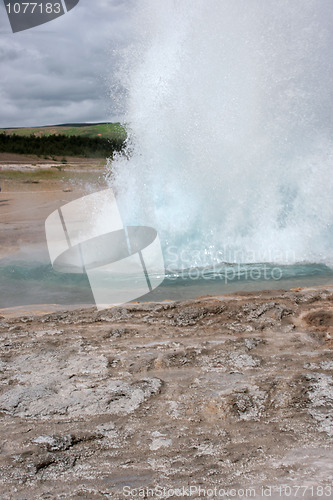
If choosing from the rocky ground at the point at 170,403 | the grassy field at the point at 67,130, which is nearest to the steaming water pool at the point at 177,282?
the rocky ground at the point at 170,403

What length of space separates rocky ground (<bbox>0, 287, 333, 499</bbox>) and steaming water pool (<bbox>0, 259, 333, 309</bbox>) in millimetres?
1206

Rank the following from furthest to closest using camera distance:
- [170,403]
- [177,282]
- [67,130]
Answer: [67,130]
[177,282]
[170,403]

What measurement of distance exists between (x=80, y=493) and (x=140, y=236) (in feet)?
20.5

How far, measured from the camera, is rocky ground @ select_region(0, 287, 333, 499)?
2.40 meters

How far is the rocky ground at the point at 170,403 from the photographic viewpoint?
2.40m

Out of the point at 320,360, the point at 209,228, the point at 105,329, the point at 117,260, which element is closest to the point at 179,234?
the point at 209,228

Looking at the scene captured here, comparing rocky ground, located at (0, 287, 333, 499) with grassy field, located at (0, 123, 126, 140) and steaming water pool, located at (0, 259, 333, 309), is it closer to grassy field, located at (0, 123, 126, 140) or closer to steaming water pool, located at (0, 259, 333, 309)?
steaming water pool, located at (0, 259, 333, 309)

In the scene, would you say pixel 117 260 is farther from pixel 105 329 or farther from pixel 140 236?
pixel 105 329

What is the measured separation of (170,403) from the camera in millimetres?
3180

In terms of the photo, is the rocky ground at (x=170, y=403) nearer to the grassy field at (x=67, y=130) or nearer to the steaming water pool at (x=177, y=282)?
the steaming water pool at (x=177, y=282)

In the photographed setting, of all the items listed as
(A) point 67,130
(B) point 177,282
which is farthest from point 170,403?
(A) point 67,130

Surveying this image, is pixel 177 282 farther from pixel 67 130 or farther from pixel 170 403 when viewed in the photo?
pixel 67 130

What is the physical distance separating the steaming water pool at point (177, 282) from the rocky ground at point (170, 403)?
1.21 m

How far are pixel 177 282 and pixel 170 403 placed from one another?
364cm
